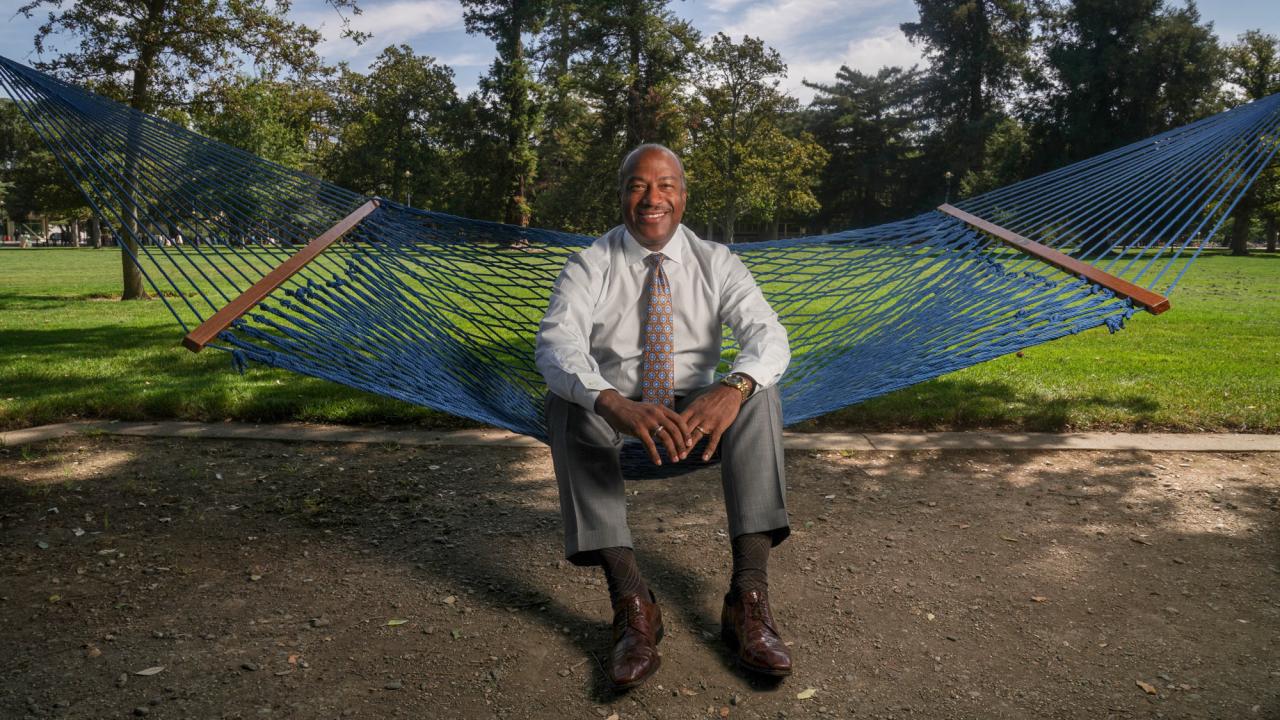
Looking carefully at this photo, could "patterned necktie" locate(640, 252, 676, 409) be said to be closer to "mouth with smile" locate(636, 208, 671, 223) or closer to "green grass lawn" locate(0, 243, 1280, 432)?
"mouth with smile" locate(636, 208, 671, 223)

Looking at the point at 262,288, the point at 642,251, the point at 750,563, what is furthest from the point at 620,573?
the point at 262,288

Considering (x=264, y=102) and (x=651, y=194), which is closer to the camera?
(x=651, y=194)

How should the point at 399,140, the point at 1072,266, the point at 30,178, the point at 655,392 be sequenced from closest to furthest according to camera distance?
the point at 655,392, the point at 1072,266, the point at 30,178, the point at 399,140

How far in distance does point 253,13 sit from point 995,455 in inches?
272

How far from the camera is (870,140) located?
37375 mm

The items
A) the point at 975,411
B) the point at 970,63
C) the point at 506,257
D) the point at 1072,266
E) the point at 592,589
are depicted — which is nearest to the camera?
the point at 592,589

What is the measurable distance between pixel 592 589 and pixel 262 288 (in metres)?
1.18

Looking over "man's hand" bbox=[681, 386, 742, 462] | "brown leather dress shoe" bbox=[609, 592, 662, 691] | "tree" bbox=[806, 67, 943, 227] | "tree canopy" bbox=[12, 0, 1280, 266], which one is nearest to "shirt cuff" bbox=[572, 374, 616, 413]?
"man's hand" bbox=[681, 386, 742, 462]

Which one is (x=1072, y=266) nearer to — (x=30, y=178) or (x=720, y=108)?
(x=30, y=178)

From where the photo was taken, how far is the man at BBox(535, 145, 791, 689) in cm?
172

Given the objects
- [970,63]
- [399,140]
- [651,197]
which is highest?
[970,63]

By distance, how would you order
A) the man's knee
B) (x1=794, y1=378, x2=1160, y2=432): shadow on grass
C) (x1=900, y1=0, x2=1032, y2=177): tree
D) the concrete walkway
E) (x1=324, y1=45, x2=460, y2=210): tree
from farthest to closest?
(x1=900, y1=0, x2=1032, y2=177): tree, (x1=324, y1=45, x2=460, y2=210): tree, (x1=794, y1=378, x2=1160, y2=432): shadow on grass, the concrete walkway, the man's knee

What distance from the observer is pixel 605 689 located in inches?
65.5

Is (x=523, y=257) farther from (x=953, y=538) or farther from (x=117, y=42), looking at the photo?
(x=117, y=42)
